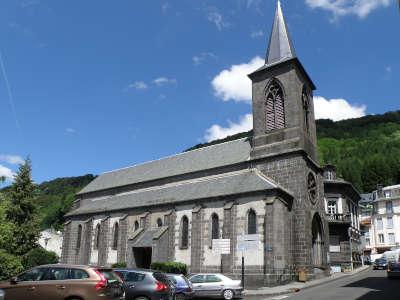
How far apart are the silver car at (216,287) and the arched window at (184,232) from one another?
34.3 ft

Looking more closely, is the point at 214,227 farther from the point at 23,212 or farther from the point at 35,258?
the point at 23,212

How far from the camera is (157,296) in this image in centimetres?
1353

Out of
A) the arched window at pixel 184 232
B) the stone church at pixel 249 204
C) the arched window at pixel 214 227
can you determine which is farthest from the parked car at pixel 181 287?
the arched window at pixel 184 232

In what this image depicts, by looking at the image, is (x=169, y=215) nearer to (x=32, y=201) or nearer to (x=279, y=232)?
(x=279, y=232)

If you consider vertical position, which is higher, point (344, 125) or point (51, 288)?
point (344, 125)

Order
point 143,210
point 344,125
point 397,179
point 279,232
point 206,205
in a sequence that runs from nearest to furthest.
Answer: point 279,232, point 206,205, point 143,210, point 397,179, point 344,125

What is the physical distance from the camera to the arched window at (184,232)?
31.1 meters

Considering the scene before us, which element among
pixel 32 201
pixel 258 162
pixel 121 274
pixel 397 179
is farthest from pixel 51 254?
pixel 397 179

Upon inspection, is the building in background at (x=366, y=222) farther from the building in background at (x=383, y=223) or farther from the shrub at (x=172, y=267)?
the shrub at (x=172, y=267)

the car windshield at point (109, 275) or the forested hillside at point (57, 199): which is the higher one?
the forested hillside at point (57, 199)

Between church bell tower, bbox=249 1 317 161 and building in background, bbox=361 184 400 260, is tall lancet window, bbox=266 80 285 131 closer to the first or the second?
church bell tower, bbox=249 1 317 161

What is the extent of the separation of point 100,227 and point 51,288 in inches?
1115

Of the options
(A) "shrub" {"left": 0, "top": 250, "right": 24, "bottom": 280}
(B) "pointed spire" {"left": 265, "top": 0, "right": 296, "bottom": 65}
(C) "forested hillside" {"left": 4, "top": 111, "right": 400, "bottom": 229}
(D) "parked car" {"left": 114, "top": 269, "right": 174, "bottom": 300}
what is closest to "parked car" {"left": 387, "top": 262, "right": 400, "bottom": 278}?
(B) "pointed spire" {"left": 265, "top": 0, "right": 296, "bottom": 65}

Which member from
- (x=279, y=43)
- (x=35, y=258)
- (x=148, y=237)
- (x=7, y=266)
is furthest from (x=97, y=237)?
(x=279, y=43)
